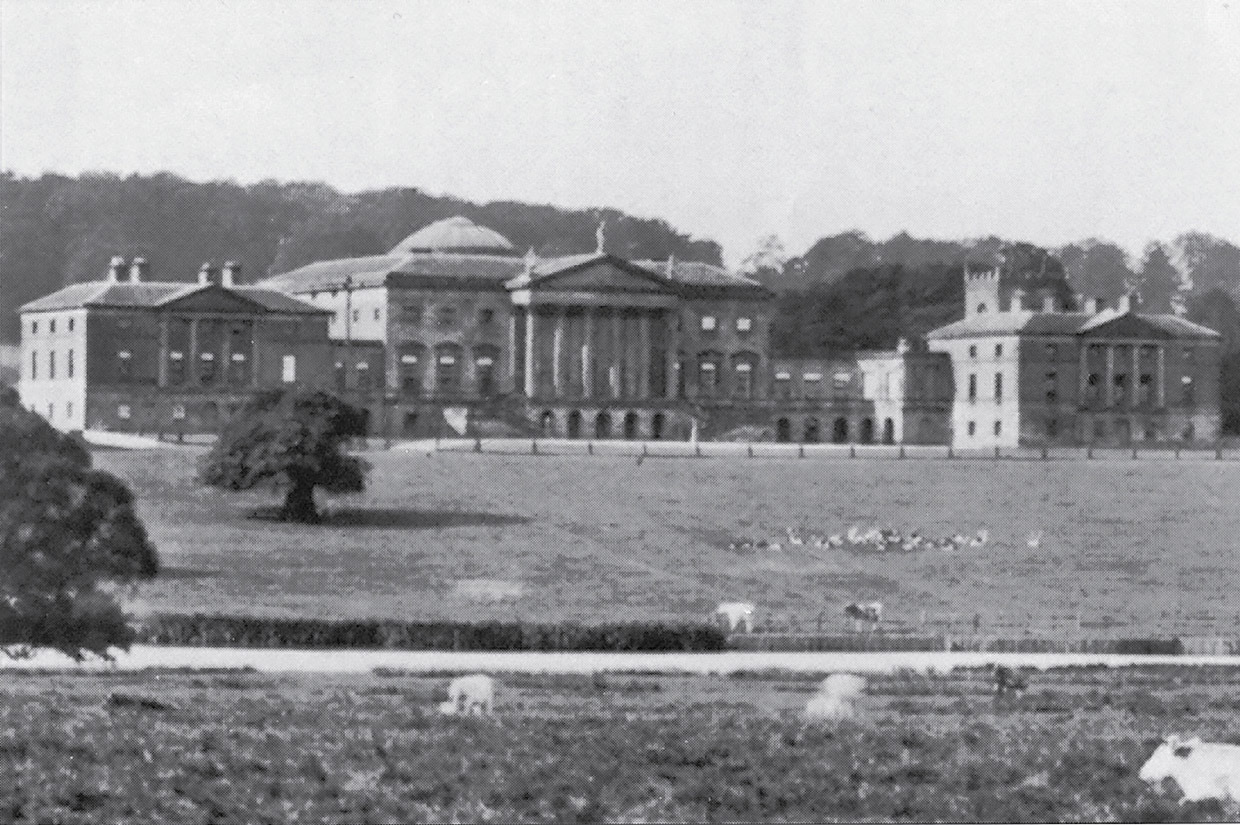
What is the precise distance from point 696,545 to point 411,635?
12098mm

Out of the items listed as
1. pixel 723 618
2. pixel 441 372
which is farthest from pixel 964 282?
pixel 723 618

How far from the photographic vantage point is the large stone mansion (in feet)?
202

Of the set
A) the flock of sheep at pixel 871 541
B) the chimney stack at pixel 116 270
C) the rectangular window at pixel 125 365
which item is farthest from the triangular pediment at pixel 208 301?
the flock of sheep at pixel 871 541

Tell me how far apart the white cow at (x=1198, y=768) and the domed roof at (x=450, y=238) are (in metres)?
47.9

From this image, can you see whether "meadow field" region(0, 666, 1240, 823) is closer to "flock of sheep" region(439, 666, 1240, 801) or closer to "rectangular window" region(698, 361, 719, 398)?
"flock of sheep" region(439, 666, 1240, 801)

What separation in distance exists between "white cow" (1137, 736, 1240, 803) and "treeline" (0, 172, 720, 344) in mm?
27454

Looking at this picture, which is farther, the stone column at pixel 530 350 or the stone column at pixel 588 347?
the stone column at pixel 588 347

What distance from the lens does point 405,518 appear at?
4625cm

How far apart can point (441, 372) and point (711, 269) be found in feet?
30.7

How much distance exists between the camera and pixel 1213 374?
250 feet

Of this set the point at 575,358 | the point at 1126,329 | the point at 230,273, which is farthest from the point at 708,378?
the point at 230,273

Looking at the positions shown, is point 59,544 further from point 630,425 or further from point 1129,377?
point 1129,377

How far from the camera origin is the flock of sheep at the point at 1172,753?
2020cm

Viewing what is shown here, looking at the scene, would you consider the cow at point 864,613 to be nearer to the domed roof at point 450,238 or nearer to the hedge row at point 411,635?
the hedge row at point 411,635
